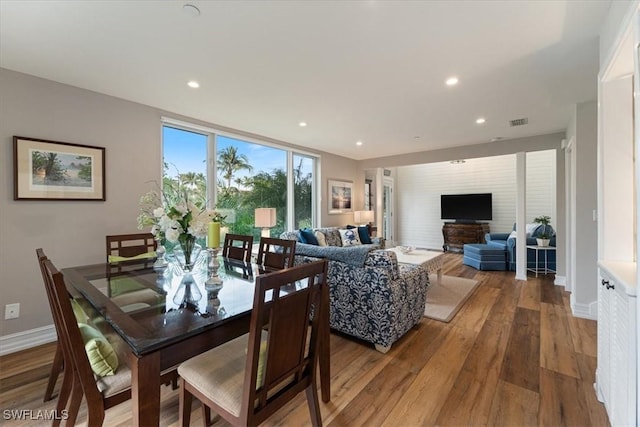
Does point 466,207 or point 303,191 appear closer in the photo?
point 303,191

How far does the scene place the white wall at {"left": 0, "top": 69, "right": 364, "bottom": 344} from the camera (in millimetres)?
2410

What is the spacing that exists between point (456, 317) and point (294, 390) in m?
2.54

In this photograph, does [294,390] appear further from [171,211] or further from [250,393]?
[171,211]

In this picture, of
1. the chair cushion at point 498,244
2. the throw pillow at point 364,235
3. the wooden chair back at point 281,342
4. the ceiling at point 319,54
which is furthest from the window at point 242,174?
the chair cushion at point 498,244

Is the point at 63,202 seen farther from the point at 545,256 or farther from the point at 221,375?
the point at 545,256

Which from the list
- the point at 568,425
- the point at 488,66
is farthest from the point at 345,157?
the point at 568,425

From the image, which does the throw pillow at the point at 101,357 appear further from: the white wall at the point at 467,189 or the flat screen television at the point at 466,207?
the white wall at the point at 467,189

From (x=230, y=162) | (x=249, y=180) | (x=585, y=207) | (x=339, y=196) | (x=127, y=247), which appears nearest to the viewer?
(x=127, y=247)

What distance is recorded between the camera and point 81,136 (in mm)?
2764

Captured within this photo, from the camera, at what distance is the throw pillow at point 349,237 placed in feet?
17.8

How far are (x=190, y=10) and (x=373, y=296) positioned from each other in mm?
2438

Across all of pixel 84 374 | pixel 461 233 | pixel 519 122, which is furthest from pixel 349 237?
pixel 84 374

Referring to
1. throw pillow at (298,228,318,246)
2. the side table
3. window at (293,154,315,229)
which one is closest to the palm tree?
window at (293,154,315,229)

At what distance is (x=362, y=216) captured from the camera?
6598 mm
